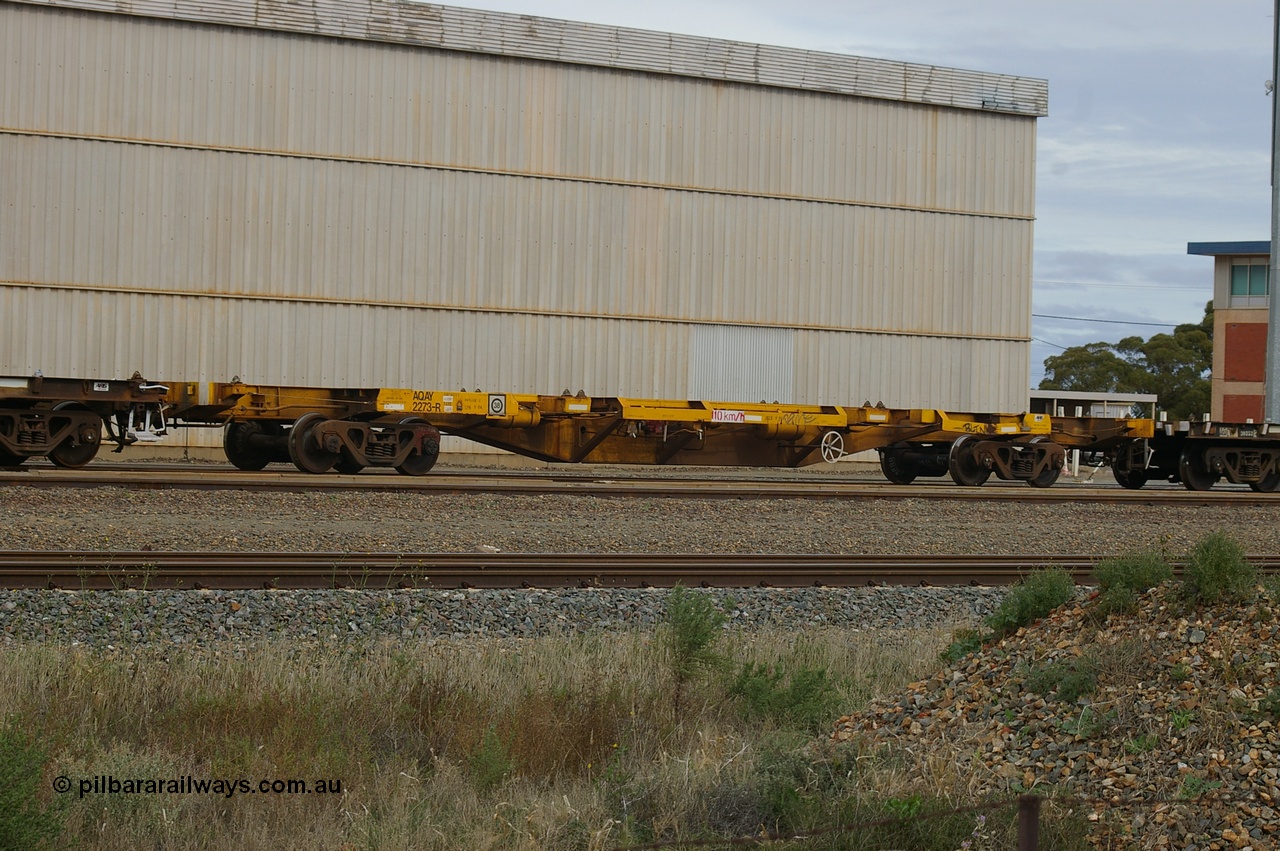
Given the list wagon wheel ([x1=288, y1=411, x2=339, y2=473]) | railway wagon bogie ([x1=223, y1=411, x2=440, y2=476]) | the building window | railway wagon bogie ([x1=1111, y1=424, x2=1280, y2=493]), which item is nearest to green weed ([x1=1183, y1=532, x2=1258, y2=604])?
railway wagon bogie ([x1=223, y1=411, x2=440, y2=476])

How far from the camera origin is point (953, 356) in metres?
28.0

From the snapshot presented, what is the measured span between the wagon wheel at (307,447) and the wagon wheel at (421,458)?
1.18 m

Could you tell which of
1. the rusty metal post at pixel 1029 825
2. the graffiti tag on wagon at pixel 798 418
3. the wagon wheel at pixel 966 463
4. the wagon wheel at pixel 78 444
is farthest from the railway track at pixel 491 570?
the wagon wheel at pixel 966 463

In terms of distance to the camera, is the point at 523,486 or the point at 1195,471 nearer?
the point at 523,486

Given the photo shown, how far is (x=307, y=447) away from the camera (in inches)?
752

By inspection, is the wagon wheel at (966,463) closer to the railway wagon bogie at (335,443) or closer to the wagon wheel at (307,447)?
the railway wagon bogie at (335,443)

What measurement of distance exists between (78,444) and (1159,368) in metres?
70.6

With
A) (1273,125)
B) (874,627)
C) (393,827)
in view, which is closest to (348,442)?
(874,627)

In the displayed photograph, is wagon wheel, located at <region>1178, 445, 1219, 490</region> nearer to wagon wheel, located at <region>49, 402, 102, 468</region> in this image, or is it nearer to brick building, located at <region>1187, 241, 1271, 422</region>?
wagon wheel, located at <region>49, 402, 102, 468</region>

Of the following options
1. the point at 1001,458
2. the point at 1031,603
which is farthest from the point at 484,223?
the point at 1031,603

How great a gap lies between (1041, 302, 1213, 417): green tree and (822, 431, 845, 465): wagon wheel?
5552 centimetres

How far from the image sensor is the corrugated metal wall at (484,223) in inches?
910

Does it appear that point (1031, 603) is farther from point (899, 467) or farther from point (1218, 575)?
point (899, 467)

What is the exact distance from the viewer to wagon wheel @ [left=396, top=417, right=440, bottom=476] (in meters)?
19.8
